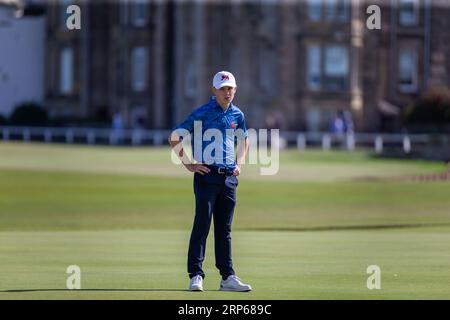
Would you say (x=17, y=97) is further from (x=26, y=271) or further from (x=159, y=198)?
(x=26, y=271)

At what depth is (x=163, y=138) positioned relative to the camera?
220 feet

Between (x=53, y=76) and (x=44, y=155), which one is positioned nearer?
(x=44, y=155)

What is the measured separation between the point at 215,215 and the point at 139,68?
6382 cm

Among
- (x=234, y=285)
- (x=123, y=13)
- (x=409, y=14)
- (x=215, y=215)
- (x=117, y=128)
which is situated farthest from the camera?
(x=123, y=13)

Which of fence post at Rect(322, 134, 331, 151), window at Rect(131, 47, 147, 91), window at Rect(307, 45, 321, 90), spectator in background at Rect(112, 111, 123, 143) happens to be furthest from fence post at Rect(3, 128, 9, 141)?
fence post at Rect(322, 134, 331, 151)

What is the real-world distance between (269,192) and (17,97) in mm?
41996

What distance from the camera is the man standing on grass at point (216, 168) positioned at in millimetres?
13406

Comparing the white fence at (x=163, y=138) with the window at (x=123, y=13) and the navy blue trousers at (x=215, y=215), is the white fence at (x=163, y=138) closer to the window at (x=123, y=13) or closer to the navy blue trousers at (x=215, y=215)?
the window at (x=123, y=13)

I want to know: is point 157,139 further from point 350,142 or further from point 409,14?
point 409,14

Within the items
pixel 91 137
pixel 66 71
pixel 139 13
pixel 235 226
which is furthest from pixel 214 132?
pixel 66 71

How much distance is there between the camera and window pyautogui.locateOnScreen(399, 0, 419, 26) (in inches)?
2837

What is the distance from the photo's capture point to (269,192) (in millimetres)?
42438

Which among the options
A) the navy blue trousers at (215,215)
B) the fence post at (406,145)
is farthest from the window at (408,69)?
the navy blue trousers at (215,215)

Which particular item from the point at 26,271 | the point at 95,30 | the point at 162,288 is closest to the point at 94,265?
the point at 26,271
